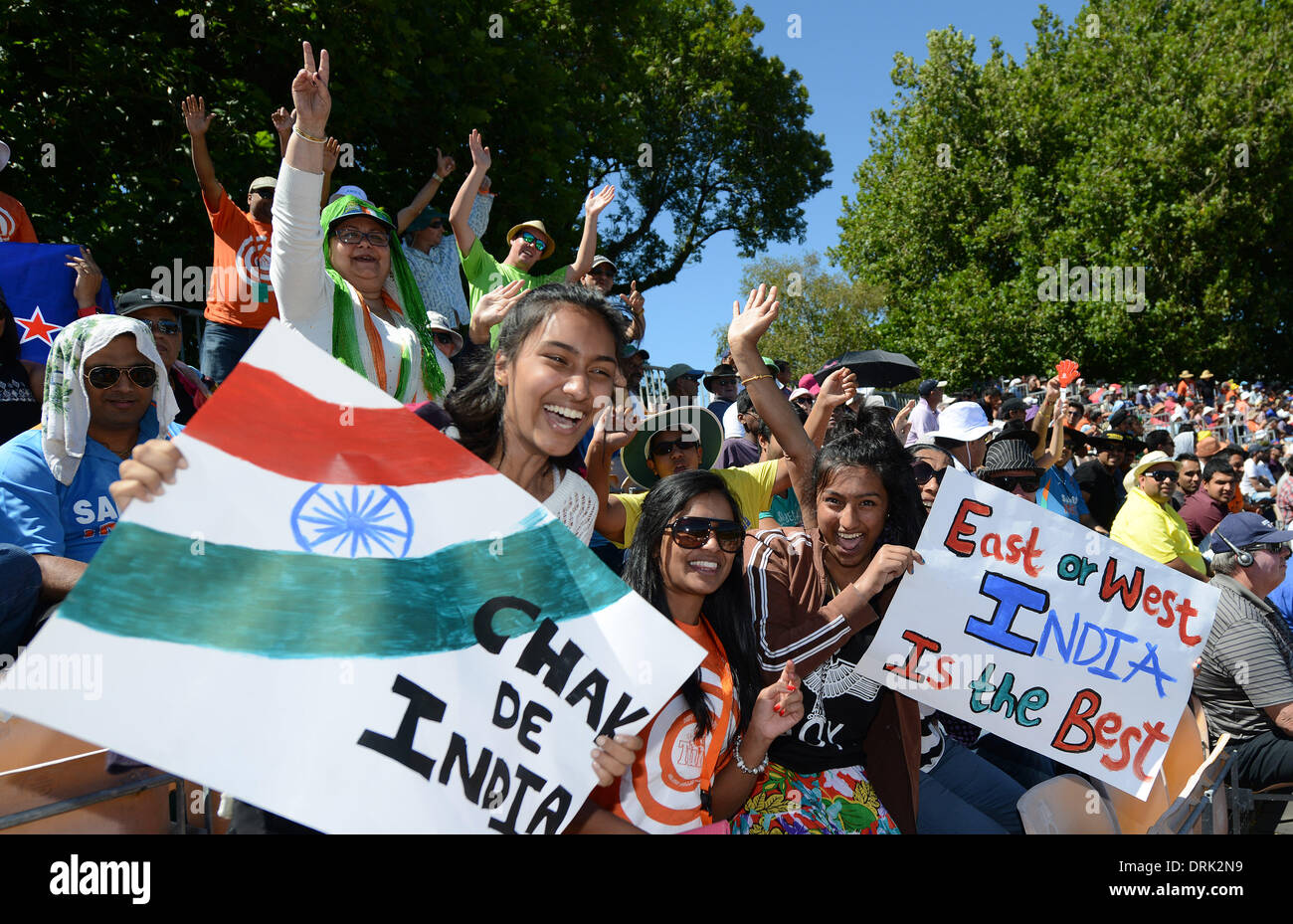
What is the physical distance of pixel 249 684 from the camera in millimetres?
1849

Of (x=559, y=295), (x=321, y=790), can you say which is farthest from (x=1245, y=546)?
(x=321, y=790)

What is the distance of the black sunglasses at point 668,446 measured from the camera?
4.70 meters

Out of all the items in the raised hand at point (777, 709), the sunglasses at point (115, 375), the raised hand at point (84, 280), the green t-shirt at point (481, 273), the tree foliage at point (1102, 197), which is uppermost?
the tree foliage at point (1102, 197)

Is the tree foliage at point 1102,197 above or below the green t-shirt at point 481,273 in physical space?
above

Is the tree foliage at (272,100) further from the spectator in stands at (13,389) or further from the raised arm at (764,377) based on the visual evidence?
the raised arm at (764,377)

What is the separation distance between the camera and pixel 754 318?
12.0 ft

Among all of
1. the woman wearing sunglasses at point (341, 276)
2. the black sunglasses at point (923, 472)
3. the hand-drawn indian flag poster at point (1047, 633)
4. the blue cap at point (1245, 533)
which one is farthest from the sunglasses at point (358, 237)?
the blue cap at point (1245, 533)

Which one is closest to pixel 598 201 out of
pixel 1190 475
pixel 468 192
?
pixel 468 192

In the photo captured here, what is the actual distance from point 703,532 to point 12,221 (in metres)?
4.81

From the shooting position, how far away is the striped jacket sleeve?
2996 millimetres

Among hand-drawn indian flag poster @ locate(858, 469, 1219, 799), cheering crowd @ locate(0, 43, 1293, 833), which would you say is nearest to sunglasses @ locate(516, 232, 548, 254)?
cheering crowd @ locate(0, 43, 1293, 833)

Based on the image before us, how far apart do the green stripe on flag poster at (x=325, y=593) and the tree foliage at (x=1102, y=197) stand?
29.7 meters

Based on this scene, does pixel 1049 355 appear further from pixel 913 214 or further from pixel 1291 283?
pixel 1291 283

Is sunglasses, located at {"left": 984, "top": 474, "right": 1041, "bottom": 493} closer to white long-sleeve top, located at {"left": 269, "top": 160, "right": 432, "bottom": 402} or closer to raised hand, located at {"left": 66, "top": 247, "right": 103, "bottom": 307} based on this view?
white long-sleeve top, located at {"left": 269, "top": 160, "right": 432, "bottom": 402}
